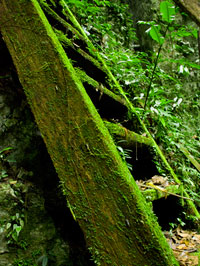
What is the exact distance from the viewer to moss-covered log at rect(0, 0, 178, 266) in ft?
3.05

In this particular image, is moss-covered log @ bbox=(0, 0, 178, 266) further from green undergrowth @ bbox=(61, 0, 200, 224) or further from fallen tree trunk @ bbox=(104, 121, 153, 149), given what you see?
green undergrowth @ bbox=(61, 0, 200, 224)

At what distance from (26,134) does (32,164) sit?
0.27 metres

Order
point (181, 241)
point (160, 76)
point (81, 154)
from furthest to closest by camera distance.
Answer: point (160, 76)
point (181, 241)
point (81, 154)

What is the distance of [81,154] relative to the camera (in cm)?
109


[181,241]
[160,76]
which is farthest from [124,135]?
[160,76]

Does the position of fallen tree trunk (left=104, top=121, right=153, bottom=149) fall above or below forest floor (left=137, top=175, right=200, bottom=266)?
above

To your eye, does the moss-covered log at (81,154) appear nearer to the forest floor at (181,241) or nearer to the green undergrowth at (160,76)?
the forest floor at (181,241)

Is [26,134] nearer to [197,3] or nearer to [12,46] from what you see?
[12,46]

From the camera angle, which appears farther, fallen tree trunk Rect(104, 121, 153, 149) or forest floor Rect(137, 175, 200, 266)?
fallen tree trunk Rect(104, 121, 153, 149)

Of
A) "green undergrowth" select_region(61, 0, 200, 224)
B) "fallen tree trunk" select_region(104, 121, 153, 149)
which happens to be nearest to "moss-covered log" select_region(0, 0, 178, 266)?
"fallen tree trunk" select_region(104, 121, 153, 149)

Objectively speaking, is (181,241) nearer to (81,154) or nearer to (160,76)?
(81,154)

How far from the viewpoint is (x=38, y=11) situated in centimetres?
138

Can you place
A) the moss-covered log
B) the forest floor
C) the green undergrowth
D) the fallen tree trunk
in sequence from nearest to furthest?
the moss-covered log → the forest floor → the fallen tree trunk → the green undergrowth

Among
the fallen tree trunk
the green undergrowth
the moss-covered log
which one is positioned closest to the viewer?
the moss-covered log
